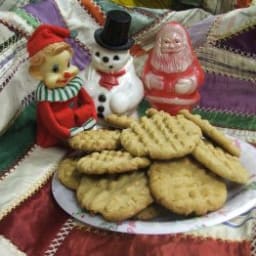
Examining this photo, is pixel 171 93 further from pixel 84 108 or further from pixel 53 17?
pixel 53 17

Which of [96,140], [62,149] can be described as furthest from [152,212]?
[62,149]

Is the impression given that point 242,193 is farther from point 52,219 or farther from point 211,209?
point 52,219

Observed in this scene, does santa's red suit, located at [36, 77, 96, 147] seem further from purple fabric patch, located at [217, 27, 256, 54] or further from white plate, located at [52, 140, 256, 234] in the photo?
purple fabric patch, located at [217, 27, 256, 54]

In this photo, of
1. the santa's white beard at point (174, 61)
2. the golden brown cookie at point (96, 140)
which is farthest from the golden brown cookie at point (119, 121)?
the santa's white beard at point (174, 61)

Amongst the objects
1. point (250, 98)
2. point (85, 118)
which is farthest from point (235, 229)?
point (250, 98)

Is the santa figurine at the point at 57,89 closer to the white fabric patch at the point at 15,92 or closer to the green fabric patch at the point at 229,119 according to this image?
the white fabric patch at the point at 15,92

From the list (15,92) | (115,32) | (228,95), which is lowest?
(228,95)
